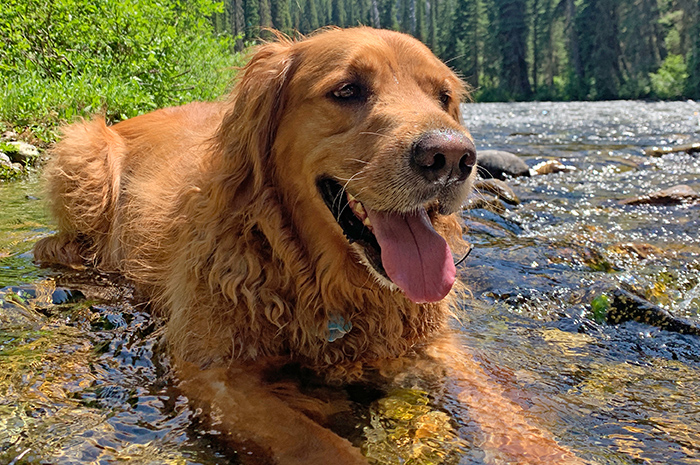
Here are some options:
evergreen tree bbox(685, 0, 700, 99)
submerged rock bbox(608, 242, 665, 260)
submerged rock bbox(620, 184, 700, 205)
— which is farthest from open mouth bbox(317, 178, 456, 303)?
evergreen tree bbox(685, 0, 700, 99)

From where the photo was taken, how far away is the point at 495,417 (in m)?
2.68

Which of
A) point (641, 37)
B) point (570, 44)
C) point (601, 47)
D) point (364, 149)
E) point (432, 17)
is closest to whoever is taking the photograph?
point (364, 149)

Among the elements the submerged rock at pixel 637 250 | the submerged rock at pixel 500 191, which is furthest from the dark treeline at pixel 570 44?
the submerged rock at pixel 637 250

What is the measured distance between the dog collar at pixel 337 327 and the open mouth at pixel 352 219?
40 cm

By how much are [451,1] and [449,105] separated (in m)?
72.5

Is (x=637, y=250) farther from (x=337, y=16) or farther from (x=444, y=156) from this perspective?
(x=337, y=16)

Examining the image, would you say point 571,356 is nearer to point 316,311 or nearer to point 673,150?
point 316,311

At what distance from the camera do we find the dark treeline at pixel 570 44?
44.4 meters

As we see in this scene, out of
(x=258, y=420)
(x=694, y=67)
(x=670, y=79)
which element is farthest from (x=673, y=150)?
(x=670, y=79)

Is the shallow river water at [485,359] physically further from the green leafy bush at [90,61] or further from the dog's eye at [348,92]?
the green leafy bush at [90,61]

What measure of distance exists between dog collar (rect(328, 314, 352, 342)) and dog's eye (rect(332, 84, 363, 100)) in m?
1.12

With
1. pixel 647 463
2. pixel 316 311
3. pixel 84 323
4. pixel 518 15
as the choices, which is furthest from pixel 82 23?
pixel 518 15

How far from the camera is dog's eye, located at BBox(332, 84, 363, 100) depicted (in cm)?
302

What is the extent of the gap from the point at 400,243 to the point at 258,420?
1.04m
